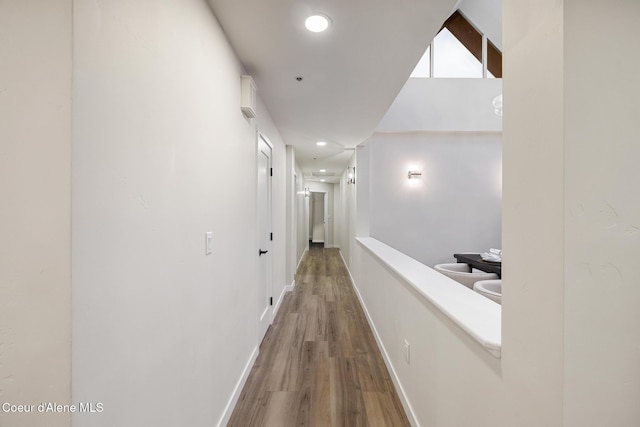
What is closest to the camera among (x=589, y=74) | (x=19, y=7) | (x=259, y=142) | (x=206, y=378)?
(x=19, y=7)

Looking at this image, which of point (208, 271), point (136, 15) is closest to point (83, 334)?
point (208, 271)

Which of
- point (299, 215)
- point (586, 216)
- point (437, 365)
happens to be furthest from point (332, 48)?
point (299, 215)

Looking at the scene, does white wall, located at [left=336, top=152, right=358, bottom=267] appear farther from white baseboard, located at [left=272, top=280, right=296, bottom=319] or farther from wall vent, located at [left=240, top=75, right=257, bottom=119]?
wall vent, located at [left=240, top=75, right=257, bottom=119]

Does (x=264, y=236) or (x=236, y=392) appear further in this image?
(x=264, y=236)

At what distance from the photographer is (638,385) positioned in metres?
0.68

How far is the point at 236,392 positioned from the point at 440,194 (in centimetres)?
398

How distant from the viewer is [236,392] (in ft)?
6.44

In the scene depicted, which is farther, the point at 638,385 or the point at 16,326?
the point at 638,385

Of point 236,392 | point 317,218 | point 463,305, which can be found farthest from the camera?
point 317,218

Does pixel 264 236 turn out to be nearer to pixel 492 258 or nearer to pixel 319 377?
pixel 319 377

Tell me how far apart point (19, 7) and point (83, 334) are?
0.71m

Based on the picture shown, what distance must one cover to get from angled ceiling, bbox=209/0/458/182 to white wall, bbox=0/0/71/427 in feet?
3.50

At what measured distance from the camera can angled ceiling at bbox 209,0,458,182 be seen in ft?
4.73

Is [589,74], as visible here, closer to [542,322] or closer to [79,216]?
[542,322]
